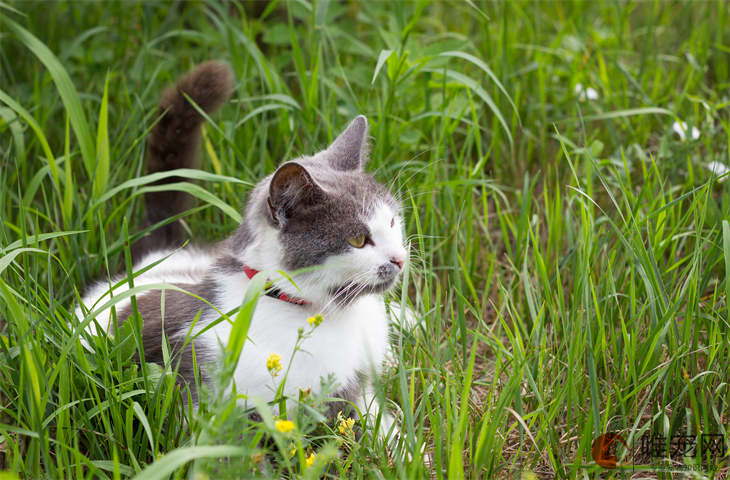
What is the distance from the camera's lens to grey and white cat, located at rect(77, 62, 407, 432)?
1.79 meters

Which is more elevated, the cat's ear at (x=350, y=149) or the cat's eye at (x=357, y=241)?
the cat's ear at (x=350, y=149)

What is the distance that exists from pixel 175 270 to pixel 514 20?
91.2 inches

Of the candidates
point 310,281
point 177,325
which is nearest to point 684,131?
point 310,281

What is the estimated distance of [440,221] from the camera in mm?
2645

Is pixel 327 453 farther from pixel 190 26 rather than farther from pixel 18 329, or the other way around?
pixel 190 26

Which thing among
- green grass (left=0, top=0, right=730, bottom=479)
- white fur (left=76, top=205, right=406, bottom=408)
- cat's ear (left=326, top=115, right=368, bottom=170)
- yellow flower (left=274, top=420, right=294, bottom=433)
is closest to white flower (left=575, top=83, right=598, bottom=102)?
green grass (left=0, top=0, right=730, bottom=479)

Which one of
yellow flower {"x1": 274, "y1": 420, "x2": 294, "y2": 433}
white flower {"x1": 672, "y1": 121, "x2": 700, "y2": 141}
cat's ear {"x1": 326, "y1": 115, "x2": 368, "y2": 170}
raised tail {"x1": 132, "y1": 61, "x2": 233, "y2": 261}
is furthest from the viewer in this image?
white flower {"x1": 672, "y1": 121, "x2": 700, "y2": 141}

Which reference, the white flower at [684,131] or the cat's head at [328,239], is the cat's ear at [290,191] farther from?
the white flower at [684,131]

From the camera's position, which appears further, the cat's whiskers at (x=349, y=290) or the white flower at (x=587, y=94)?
the white flower at (x=587, y=94)

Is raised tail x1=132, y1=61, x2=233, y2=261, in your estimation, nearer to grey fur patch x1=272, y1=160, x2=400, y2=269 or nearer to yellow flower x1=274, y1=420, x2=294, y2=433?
grey fur patch x1=272, y1=160, x2=400, y2=269

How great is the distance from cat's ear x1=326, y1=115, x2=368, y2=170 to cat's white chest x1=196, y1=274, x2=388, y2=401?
42 centimetres

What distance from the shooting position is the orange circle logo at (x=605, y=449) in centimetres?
Result: 166

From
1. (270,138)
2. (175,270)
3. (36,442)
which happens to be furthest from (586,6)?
(36,442)

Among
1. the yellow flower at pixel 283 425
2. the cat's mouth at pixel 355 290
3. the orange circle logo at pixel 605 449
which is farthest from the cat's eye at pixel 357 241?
the orange circle logo at pixel 605 449
